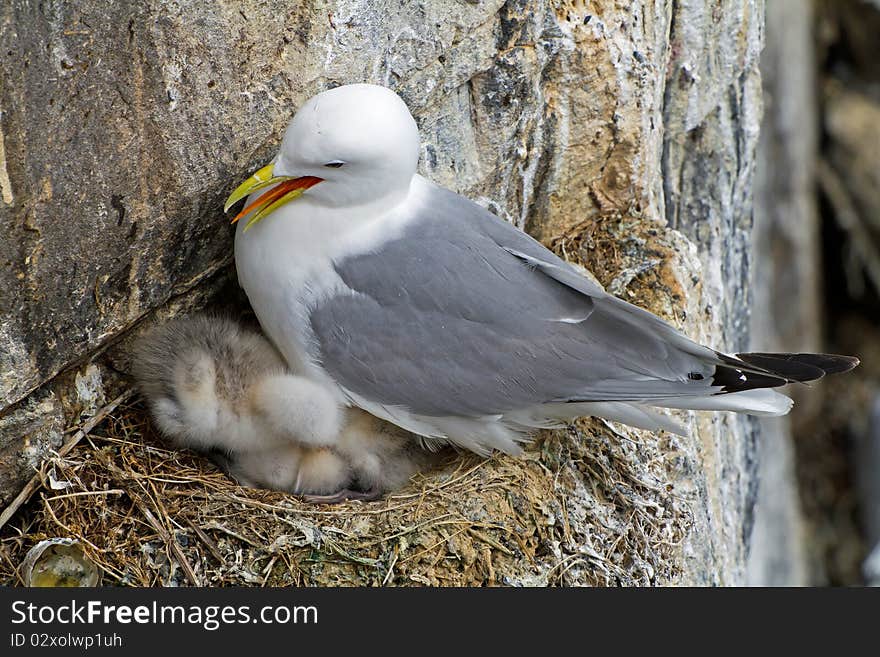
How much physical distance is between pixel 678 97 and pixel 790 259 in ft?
9.81

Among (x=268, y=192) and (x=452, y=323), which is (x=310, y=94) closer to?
(x=268, y=192)

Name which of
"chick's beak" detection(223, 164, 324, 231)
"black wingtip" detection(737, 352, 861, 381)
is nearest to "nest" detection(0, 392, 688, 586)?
"black wingtip" detection(737, 352, 861, 381)

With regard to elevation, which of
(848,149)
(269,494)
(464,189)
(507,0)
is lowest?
(269,494)

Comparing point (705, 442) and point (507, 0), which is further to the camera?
point (705, 442)

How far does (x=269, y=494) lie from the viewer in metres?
2.71

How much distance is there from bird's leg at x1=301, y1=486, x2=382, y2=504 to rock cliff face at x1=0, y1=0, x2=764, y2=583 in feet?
1.92

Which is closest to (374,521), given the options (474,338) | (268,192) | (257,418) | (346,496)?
(346,496)

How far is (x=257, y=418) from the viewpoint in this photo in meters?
2.71

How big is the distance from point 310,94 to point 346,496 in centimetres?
100

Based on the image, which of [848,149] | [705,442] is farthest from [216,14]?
[848,149]

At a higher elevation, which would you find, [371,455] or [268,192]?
[268,192]

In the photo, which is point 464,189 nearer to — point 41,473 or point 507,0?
point 507,0

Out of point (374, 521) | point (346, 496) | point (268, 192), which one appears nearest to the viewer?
point (268, 192)

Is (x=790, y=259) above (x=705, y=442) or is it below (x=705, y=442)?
above
